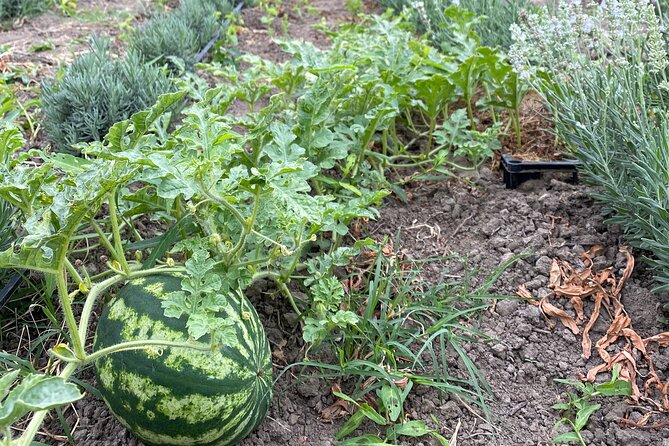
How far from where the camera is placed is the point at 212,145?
2.07 meters

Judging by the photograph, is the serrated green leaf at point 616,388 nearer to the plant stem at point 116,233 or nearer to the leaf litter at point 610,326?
the leaf litter at point 610,326

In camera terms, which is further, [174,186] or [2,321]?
[2,321]

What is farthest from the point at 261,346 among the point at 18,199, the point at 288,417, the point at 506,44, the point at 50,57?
the point at 50,57

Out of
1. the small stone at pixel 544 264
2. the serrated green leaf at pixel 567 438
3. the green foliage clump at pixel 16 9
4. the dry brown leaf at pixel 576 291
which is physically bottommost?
the serrated green leaf at pixel 567 438

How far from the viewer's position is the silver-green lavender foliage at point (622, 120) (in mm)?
2416

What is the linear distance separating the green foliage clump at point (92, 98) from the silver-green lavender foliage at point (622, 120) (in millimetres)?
1779

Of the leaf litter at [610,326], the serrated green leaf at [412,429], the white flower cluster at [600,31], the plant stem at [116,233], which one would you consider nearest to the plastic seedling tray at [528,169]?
the white flower cluster at [600,31]

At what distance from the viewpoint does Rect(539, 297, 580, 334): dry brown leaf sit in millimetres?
2525

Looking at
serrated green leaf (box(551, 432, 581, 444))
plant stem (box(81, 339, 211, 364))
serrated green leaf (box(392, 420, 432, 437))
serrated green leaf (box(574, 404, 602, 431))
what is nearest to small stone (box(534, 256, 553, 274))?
serrated green leaf (box(574, 404, 602, 431))

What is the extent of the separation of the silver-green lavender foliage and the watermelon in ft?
4.67

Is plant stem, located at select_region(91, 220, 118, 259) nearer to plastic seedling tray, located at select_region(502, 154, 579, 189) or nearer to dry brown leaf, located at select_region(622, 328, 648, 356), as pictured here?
dry brown leaf, located at select_region(622, 328, 648, 356)

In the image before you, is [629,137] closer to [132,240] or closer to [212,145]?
[212,145]

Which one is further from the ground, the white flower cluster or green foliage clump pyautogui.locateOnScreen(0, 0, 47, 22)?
the white flower cluster

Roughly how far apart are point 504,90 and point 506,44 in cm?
92
